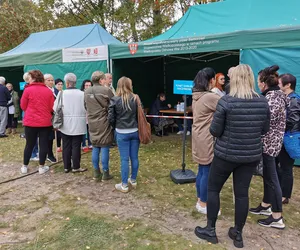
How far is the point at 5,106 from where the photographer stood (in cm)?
803

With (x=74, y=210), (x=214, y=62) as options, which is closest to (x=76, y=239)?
(x=74, y=210)

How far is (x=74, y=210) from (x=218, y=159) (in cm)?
195

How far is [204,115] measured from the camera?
112 inches

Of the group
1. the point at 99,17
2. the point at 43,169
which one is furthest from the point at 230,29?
the point at 99,17

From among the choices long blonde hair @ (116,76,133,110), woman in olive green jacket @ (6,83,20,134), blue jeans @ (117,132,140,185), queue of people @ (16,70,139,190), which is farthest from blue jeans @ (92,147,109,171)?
woman in olive green jacket @ (6,83,20,134)

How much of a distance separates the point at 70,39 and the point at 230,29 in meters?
4.91

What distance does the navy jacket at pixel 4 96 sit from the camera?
7832 millimetres

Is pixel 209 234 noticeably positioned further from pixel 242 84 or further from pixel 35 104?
pixel 35 104

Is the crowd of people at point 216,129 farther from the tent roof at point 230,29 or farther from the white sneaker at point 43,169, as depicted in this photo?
the tent roof at point 230,29

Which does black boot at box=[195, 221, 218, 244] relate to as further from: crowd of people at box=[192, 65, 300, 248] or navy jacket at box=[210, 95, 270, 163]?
navy jacket at box=[210, 95, 270, 163]

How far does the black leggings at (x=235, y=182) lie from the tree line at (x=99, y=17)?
46.8 feet

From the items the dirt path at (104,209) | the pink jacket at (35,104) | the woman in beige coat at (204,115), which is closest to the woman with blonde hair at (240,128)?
the woman in beige coat at (204,115)

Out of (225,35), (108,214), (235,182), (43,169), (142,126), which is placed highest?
(225,35)

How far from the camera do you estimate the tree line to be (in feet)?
52.7
